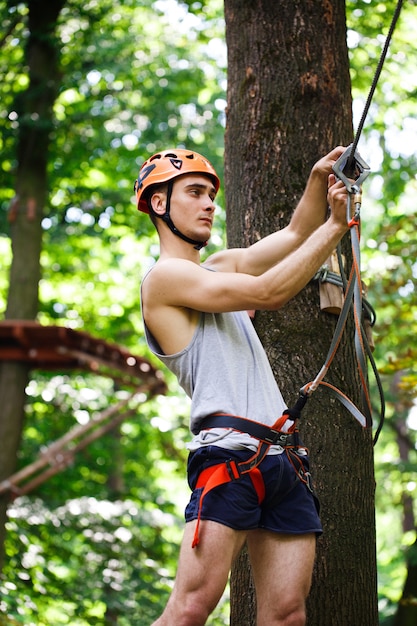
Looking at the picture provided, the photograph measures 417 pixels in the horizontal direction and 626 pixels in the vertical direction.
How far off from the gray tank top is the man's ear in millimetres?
477

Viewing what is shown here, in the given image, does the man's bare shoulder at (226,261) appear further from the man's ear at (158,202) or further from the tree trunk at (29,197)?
the tree trunk at (29,197)

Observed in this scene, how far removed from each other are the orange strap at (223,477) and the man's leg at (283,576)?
161mm

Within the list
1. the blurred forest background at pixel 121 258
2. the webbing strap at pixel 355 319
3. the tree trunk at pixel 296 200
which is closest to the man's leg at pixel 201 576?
the webbing strap at pixel 355 319

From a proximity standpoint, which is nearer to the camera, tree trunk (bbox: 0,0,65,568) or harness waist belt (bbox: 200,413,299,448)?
harness waist belt (bbox: 200,413,299,448)

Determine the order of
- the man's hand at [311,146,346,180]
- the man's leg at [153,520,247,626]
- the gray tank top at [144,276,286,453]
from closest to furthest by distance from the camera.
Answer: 1. the man's leg at [153,520,247,626]
2. the gray tank top at [144,276,286,453]
3. the man's hand at [311,146,346,180]

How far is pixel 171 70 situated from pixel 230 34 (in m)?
7.72

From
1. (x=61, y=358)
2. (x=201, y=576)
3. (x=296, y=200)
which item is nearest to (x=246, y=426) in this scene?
(x=201, y=576)

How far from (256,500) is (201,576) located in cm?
31

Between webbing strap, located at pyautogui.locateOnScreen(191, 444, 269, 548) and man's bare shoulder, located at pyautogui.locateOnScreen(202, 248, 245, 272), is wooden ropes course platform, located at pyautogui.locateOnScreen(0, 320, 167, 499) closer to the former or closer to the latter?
man's bare shoulder, located at pyautogui.locateOnScreen(202, 248, 245, 272)

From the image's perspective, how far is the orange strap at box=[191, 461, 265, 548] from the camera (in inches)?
99.1

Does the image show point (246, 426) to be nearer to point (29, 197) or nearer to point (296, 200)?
point (296, 200)

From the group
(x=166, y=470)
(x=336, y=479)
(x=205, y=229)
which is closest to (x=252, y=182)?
(x=205, y=229)

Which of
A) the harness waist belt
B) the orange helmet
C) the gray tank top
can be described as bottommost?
the harness waist belt

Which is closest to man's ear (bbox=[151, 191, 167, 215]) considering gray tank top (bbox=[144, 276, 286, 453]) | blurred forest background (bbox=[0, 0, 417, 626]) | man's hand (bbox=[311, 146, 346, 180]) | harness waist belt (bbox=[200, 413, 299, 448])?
gray tank top (bbox=[144, 276, 286, 453])
